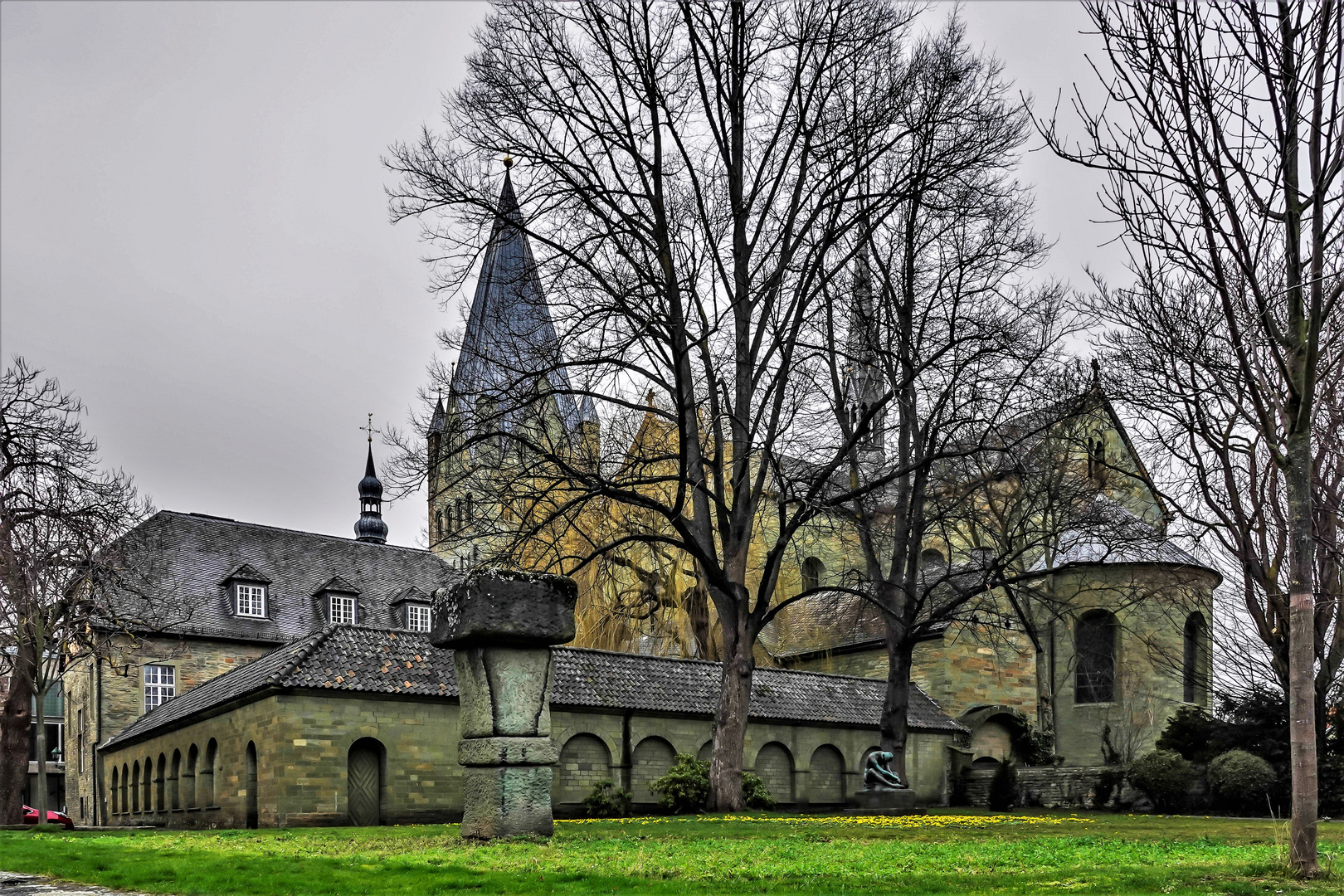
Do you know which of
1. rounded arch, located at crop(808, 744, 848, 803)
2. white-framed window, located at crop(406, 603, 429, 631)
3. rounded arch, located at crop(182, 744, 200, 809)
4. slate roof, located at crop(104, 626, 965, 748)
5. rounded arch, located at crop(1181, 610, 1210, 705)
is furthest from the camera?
white-framed window, located at crop(406, 603, 429, 631)

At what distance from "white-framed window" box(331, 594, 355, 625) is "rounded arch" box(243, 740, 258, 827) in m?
21.0

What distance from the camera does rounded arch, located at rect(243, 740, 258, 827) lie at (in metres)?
23.7

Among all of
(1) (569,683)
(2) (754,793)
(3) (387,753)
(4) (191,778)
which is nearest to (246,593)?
(4) (191,778)

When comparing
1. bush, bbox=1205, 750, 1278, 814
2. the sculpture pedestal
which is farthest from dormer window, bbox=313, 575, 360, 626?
bush, bbox=1205, 750, 1278, 814

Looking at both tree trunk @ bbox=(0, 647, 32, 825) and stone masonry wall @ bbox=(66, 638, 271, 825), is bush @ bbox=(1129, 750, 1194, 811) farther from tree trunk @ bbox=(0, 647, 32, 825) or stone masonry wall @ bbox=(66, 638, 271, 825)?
stone masonry wall @ bbox=(66, 638, 271, 825)

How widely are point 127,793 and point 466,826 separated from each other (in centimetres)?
2506

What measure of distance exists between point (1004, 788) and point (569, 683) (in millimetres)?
12721

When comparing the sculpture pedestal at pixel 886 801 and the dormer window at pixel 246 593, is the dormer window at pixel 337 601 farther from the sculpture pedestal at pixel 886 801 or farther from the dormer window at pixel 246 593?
the sculpture pedestal at pixel 886 801

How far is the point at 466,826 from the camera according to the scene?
12.9 metres

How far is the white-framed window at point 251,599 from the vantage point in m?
42.9

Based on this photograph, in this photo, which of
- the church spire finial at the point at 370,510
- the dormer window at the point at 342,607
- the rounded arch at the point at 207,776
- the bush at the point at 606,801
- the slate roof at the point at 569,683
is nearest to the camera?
the slate roof at the point at 569,683

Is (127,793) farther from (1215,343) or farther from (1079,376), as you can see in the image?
(1215,343)

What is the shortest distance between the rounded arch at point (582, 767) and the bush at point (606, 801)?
142 cm

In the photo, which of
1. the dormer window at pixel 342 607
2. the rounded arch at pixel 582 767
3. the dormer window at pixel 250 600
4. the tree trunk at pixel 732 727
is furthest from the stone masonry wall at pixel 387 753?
the dormer window at pixel 342 607
